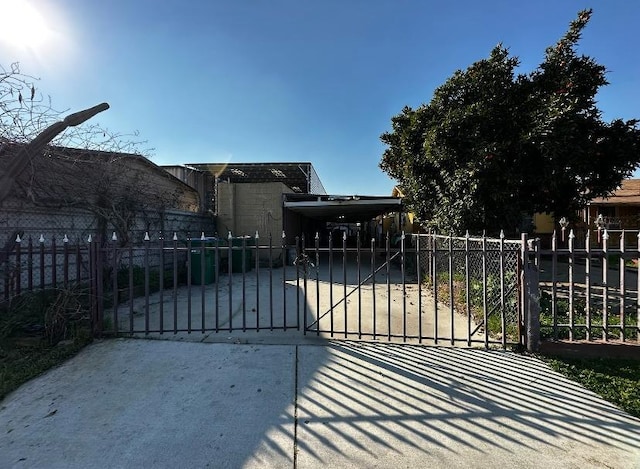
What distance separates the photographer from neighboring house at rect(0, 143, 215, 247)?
19.3 ft

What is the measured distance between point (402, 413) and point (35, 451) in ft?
9.35

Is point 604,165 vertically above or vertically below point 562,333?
above

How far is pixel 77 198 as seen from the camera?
7.23 m

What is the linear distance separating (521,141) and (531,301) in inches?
158

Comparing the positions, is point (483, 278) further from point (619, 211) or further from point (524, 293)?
point (619, 211)

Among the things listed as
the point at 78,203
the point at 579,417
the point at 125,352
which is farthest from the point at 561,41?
the point at 78,203

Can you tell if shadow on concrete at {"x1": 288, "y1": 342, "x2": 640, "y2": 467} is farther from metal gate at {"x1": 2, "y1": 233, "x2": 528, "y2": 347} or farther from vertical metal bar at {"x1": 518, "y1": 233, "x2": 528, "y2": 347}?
metal gate at {"x1": 2, "y1": 233, "x2": 528, "y2": 347}

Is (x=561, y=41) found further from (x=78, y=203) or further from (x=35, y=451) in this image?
(x=78, y=203)

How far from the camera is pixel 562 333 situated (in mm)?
4402

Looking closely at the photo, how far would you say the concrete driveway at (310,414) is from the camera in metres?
2.36

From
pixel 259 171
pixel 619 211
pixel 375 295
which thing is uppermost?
pixel 259 171

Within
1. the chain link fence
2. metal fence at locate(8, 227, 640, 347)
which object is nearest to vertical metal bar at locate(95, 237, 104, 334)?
metal fence at locate(8, 227, 640, 347)

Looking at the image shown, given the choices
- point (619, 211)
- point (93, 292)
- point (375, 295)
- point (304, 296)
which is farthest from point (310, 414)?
point (619, 211)

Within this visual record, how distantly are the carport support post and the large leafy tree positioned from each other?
3.35m
